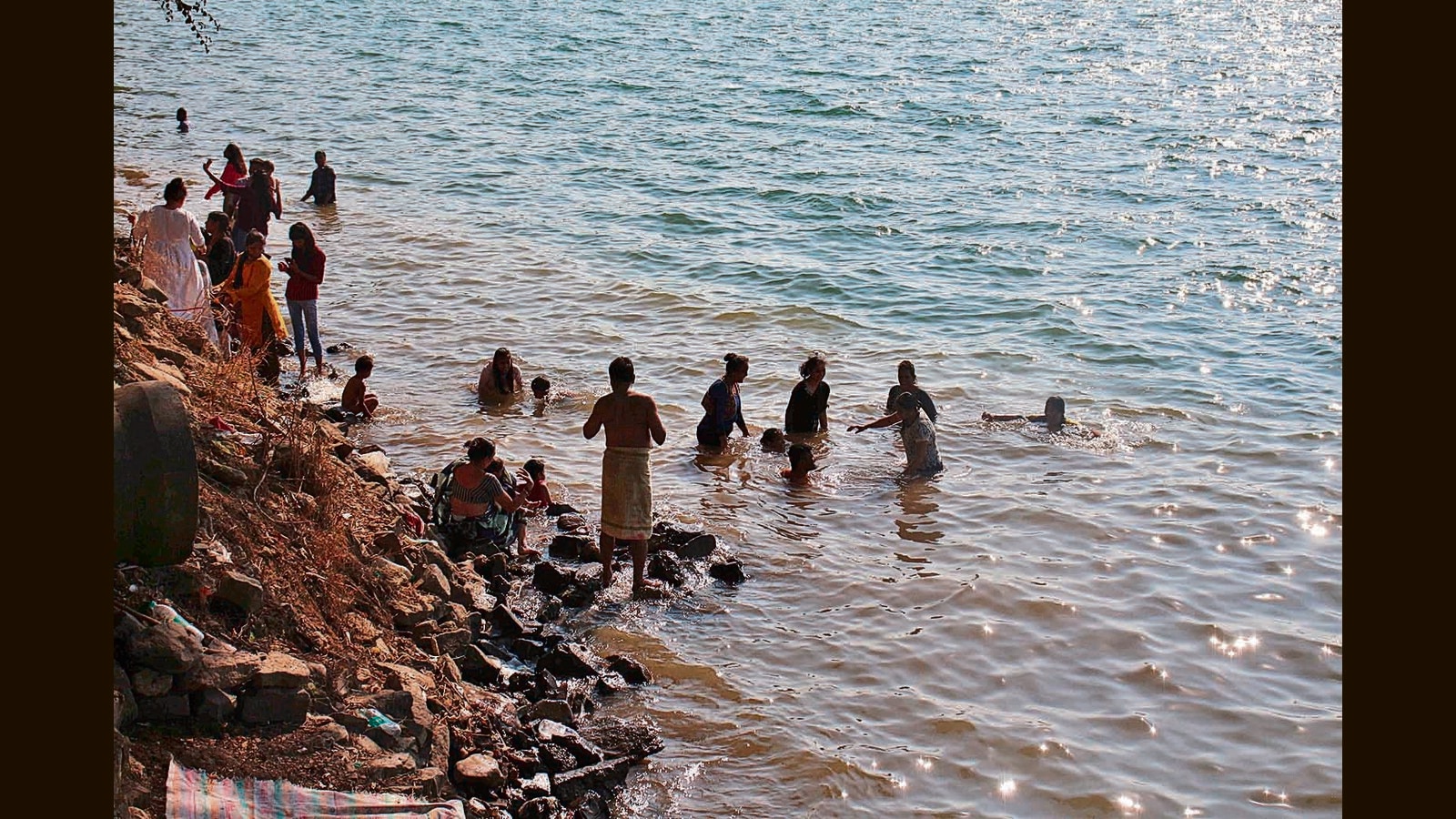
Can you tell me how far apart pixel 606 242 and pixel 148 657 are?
54.0 ft

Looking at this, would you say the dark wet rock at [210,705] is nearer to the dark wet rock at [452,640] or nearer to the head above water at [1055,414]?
the dark wet rock at [452,640]

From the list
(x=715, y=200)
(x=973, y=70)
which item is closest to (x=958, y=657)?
(x=715, y=200)

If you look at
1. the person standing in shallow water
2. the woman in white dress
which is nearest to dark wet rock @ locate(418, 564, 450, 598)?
the woman in white dress

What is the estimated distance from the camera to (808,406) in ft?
43.1

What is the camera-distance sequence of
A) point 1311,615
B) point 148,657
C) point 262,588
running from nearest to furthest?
point 148,657 < point 262,588 < point 1311,615

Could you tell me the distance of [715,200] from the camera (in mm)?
25000

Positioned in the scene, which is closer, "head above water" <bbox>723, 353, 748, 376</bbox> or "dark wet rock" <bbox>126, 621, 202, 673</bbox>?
"dark wet rock" <bbox>126, 621, 202, 673</bbox>

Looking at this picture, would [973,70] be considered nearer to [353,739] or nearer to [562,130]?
[562,130]

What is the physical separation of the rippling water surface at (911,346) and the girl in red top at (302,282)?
3.08 ft

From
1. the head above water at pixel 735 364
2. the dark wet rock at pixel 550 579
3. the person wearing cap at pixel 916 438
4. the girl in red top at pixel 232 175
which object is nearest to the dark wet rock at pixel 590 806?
the dark wet rock at pixel 550 579

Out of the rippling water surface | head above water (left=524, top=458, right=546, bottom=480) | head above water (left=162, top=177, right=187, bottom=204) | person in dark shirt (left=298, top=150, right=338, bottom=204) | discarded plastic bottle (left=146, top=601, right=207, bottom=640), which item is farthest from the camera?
person in dark shirt (left=298, top=150, right=338, bottom=204)

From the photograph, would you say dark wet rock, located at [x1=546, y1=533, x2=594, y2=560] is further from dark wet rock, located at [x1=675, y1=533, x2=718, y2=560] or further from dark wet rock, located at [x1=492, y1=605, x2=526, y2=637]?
dark wet rock, located at [x1=492, y1=605, x2=526, y2=637]

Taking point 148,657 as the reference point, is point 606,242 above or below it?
above

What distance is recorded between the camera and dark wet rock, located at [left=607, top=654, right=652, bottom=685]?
848 cm
